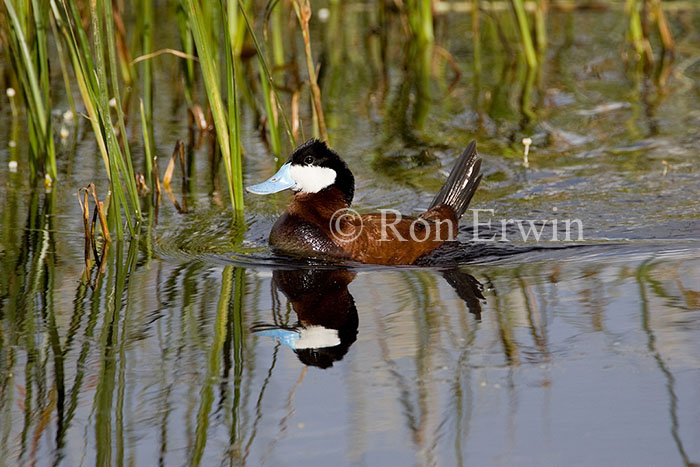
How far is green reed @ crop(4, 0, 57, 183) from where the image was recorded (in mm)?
5180

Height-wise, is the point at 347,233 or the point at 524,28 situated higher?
the point at 524,28

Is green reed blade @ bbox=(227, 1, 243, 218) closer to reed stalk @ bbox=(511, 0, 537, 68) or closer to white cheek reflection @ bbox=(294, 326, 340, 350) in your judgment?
white cheek reflection @ bbox=(294, 326, 340, 350)

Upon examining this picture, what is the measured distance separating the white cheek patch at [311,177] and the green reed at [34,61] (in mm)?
1565

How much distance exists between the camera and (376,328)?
3.91 meters

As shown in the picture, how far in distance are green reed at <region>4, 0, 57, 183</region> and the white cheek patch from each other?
156cm

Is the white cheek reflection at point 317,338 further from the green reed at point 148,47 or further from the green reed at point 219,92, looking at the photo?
the green reed at point 148,47

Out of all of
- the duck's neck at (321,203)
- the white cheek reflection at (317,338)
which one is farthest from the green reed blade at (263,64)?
the white cheek reflection at (317,338)

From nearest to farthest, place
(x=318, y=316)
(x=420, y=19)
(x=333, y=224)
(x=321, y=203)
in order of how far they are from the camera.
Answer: (x=318, y=316)
(x=333, y=224)
(x=321, y=203)
(x=420, y=19)

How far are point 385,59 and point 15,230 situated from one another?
5.74 m

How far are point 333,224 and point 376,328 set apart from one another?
4.26 ft

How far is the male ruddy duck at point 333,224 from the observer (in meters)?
5.00

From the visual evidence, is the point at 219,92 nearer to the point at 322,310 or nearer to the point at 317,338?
the point at 322,310

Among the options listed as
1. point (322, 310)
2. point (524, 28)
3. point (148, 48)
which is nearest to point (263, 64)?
point (322, 310)

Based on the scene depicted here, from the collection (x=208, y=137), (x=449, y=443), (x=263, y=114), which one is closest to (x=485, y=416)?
(x=449, y=443)
